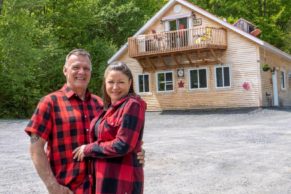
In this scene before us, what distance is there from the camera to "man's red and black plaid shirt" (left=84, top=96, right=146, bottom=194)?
2639 mm

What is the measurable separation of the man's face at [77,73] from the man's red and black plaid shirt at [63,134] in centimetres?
16

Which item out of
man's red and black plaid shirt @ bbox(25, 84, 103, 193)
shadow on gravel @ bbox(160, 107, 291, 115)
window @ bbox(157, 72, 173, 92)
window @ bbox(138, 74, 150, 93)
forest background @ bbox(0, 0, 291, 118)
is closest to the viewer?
man's red and black plaid shirt @ bbox(25, 84, 103, 193)

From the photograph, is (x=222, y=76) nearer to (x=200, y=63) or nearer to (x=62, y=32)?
(x=200, y=63)

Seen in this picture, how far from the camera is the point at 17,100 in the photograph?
1016 inches

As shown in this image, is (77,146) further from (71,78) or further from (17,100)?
(17,100)

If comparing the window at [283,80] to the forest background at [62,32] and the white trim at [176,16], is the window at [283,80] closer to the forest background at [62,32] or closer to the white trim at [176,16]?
the white trim at [176,16]

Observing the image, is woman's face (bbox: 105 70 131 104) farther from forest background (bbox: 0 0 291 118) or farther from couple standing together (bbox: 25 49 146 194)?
forest background (bbox: 0 0 291 118)

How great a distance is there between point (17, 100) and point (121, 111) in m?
24.2

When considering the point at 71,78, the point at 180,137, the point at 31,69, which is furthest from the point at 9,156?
the point at 31,69

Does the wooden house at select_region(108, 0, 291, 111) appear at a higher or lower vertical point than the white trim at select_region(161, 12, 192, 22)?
lower

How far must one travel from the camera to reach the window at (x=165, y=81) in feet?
86.8

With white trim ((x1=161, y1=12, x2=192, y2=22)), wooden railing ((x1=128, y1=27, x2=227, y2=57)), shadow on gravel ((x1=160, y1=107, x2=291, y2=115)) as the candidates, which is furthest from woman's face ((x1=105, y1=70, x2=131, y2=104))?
white trim ((x1=161, y1=12, x2=192, y2=22))

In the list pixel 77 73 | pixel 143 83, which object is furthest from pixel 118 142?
pixel 143 83

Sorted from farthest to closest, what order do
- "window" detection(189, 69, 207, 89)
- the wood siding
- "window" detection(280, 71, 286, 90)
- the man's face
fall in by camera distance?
"window" detection(280, 71, 286, 90) < "window" detection(189, 69, 207, 89) < the wood siding < the man's face
